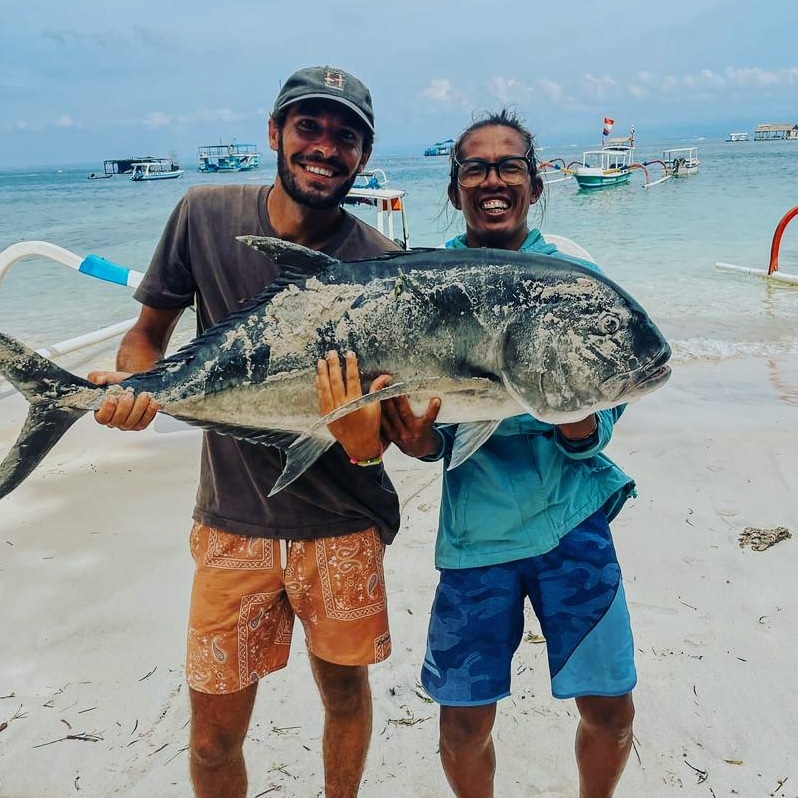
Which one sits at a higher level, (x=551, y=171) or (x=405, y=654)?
(x=551, y=171)

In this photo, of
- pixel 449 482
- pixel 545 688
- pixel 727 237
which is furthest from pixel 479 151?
pixel 727 237

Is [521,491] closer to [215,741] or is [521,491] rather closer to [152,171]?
[215,741]

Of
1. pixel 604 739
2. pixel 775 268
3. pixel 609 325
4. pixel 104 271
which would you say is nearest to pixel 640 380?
pixel 609 325

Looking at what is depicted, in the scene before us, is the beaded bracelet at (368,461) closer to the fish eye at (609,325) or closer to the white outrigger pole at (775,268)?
the fish eye at (609,325)

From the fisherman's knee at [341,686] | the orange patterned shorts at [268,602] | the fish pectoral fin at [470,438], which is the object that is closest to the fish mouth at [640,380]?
the fish pectoral fin at [470,438]

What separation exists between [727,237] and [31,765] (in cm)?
2120

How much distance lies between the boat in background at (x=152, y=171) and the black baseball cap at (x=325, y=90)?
81.8m

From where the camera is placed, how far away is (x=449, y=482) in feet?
7.25

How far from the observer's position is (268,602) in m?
2.25

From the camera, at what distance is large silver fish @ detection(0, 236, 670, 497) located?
188 cm

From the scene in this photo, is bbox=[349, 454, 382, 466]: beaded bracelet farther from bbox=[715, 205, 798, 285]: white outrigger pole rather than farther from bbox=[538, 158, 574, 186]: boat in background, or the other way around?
bbox=[715, 205, 798, 285]: white outrigger pole

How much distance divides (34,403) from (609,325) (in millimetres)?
1728

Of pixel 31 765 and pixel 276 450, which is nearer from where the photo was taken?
pixel 276 450

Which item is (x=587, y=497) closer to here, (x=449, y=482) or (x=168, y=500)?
(x=449, y=482)
